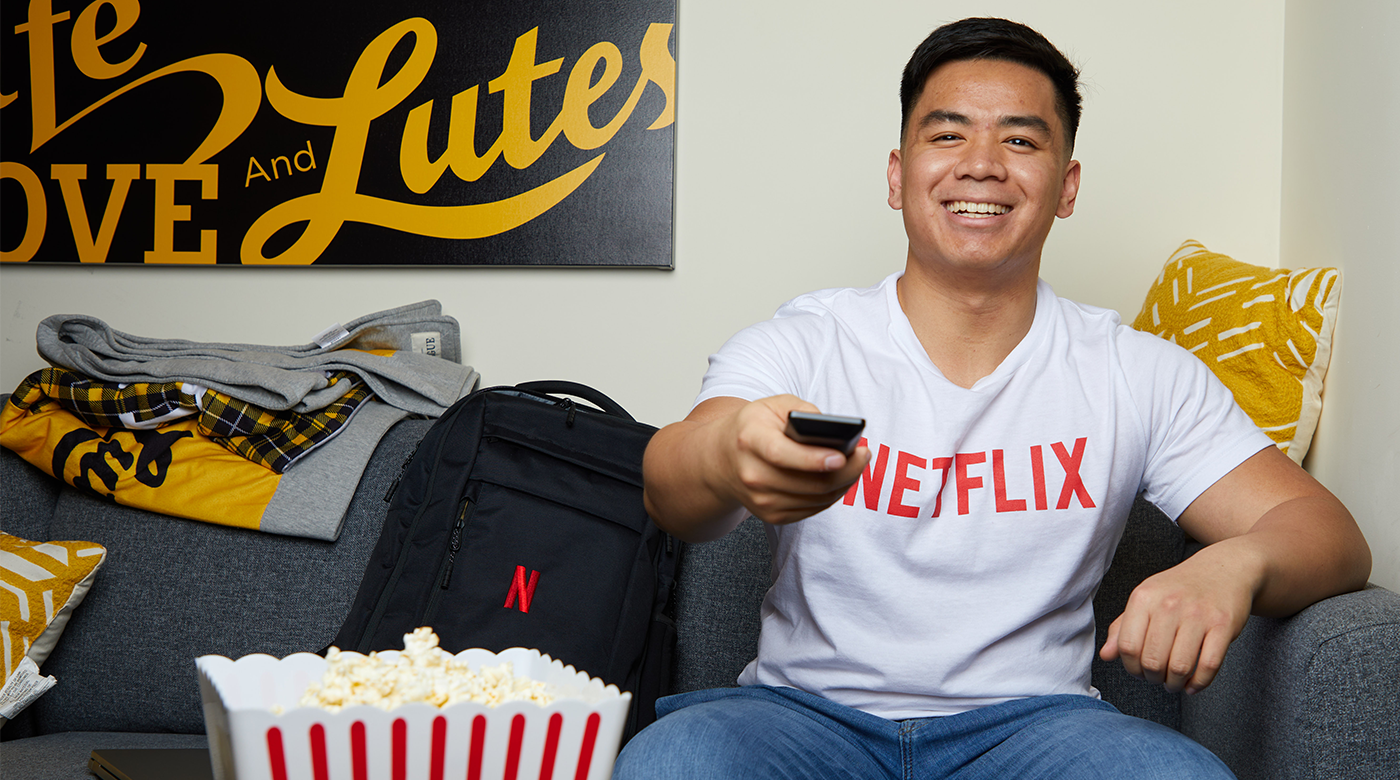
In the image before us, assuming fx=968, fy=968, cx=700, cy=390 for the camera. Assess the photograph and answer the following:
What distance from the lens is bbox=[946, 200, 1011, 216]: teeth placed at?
1.09 metres

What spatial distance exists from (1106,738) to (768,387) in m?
0.43

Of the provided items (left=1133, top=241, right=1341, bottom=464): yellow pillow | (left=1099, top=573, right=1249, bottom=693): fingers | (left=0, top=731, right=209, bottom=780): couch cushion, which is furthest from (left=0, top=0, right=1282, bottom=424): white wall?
(left=1099, top=573, right=1249, bottom=693): fingers

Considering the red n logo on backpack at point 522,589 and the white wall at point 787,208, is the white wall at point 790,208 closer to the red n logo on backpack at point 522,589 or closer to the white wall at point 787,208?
the white wall at point 787,208

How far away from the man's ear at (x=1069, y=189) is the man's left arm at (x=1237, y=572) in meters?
0.37

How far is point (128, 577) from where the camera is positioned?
5.03 feet

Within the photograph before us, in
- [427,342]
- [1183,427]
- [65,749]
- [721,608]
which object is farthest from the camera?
[427,342]

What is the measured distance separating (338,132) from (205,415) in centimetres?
61

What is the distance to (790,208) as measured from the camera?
179 centimetres

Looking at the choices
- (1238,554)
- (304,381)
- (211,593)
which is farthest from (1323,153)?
(211,593)

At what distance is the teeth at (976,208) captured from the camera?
1.09 metres

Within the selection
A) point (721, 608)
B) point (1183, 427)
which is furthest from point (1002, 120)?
point (721, 608)

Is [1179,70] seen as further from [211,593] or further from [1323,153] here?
[211,593]

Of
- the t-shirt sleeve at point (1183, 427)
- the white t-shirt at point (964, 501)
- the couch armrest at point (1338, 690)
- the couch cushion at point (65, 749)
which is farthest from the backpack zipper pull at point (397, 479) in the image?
the couch armrest at point (1338, 690)

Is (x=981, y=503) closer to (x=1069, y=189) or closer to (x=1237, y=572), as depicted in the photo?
(x=1237, y=572)
